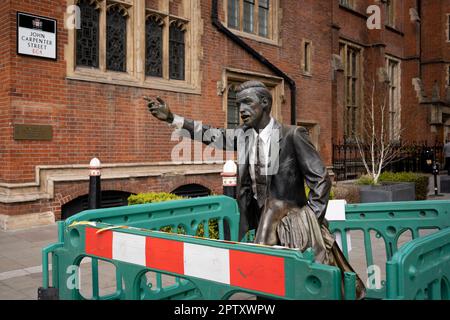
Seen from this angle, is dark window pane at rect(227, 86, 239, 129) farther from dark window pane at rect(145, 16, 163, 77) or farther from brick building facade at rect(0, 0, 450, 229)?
dark window pane at rect(145, 16, 163, 77)

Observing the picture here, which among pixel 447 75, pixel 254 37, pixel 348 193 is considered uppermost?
pixel 447 75

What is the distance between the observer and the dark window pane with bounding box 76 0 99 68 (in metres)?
9.52

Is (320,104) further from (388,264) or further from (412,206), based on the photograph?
(388,264)

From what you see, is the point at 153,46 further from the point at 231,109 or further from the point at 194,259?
the point at 194,259

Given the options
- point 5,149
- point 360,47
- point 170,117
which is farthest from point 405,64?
point 170,117

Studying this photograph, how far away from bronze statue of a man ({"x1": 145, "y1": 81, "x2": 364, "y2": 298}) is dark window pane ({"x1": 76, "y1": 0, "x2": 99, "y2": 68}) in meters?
7.03

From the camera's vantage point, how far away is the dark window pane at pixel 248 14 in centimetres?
1345

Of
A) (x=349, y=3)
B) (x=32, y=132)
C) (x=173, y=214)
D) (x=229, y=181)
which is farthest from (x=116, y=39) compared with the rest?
(x=349, y=3)

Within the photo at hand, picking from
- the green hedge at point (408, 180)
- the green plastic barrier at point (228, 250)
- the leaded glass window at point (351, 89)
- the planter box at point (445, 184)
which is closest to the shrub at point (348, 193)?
the green hedge at point (408, 180)

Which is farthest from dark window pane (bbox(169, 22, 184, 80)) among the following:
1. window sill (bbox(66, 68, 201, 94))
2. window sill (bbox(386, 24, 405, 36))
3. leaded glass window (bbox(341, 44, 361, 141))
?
window sill (bbox(386, 24, 405, 36))

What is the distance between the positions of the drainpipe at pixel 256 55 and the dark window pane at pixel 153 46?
1.64 metres

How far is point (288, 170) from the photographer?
9.88 ft

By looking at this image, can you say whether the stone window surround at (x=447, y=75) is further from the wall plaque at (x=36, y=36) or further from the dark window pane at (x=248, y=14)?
the wall plaque at (x=36, y=36)

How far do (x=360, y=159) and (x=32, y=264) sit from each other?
51.7 feet
